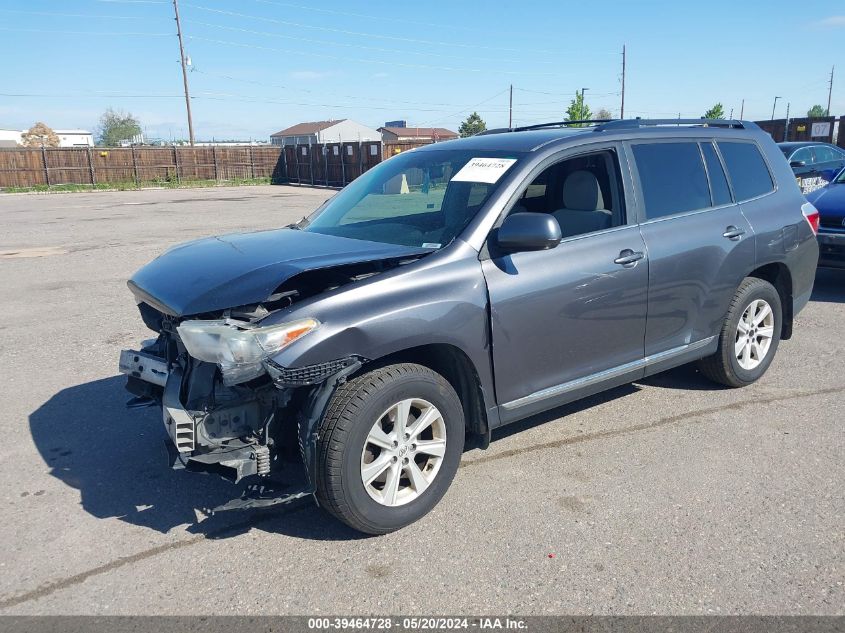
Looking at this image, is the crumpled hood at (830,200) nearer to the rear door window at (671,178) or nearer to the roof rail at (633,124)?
the roof rail at (633,124)

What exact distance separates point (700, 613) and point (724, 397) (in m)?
2.68

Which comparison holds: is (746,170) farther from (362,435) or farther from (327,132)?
(327,132)

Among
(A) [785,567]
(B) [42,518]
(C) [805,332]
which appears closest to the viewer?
(A) [785,567]

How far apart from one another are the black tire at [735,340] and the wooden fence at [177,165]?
28.8 metres

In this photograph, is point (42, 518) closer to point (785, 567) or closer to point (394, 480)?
point (394, 480)

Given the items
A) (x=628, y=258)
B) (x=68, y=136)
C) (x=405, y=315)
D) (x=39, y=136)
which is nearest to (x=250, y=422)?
(x=405, y=315)

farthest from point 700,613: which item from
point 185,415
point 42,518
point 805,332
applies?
point 805,332

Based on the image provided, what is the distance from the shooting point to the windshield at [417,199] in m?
3.97

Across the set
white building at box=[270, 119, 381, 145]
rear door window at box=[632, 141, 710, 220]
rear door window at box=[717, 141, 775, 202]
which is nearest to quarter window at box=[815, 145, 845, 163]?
rear door window at box=[717, 141, 775, 202]

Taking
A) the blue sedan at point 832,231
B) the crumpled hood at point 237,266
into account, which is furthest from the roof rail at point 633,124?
the blue sedan at point 832,231

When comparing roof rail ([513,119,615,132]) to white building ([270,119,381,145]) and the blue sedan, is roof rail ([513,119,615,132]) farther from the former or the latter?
white building ([270,119,381,145])

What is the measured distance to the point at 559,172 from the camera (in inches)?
174

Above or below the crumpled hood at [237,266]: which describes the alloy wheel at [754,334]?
below

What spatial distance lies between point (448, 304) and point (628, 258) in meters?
1.36
